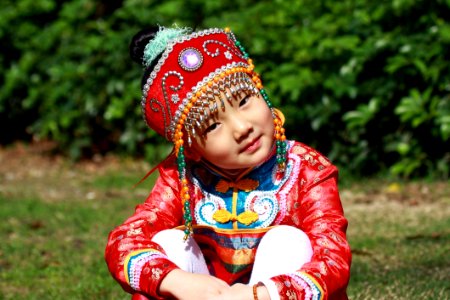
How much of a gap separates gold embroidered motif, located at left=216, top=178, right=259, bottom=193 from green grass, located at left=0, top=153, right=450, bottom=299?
0.94m

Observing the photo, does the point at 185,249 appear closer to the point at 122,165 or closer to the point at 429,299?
the point at 429,299

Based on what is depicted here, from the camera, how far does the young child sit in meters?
2.74

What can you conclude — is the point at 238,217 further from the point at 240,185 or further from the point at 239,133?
the point at 239,133

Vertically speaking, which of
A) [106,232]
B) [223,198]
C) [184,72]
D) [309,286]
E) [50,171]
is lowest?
[50,171]

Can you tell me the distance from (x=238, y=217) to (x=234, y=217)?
1 cm

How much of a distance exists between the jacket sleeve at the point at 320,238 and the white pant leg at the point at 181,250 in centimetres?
36

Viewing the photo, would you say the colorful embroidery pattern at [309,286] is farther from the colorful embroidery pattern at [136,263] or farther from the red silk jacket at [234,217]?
the colorful embroidery pattern at [136,263]

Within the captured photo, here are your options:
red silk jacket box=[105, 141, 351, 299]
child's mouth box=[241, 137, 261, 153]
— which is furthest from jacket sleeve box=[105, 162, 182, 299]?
child's mouth box=[241, 137, 261, 153]

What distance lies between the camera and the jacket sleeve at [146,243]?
277 cm

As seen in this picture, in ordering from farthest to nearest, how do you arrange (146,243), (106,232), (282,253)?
1. (106,232)
2. (146,243)
3. (282,253)

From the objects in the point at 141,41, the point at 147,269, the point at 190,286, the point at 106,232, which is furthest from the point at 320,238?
the point at 106,232

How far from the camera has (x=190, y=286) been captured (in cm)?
268

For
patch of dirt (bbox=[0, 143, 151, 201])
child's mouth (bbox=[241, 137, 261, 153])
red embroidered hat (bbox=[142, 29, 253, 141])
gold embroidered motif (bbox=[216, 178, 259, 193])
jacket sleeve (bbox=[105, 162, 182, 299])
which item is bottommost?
patch of dirt (bbox=[0, 143, 151, 201])

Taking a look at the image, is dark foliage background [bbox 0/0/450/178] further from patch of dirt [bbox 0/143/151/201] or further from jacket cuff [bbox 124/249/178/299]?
jacket cuff [bbox 124/249/178/299]
